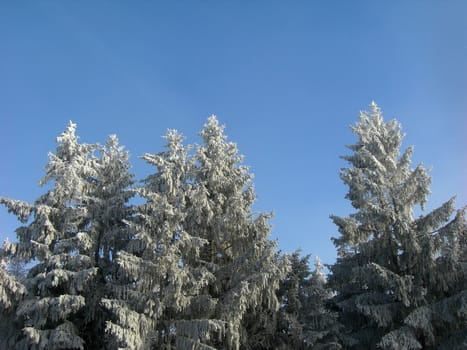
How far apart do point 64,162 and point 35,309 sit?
6.18m

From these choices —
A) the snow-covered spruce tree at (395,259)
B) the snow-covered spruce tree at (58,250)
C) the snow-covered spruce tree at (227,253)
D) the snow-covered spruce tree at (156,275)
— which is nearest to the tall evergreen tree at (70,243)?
the snow-covered spruce tree at (58,250)

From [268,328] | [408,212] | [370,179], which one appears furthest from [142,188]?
[408,212]

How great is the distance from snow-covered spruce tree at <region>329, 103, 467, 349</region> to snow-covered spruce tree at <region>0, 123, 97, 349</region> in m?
10.2

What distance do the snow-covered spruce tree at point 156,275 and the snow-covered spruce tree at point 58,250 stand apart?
5.10 feet

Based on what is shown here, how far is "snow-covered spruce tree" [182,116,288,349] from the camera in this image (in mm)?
15211

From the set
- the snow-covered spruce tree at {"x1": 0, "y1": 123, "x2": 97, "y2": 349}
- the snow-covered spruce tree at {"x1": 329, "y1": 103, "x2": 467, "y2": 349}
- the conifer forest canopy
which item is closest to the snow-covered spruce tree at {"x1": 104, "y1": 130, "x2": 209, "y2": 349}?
the conifer forest canopy

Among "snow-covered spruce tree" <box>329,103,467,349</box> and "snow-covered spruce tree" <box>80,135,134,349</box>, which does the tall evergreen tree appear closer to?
"snow-covered spruce tree" <box>80,135,134,349</box>

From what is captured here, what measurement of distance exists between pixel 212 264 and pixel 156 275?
2.27 m

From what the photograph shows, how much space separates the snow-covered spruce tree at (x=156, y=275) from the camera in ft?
47.4

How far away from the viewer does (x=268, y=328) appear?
17.3m

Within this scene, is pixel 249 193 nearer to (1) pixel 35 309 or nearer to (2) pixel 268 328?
(2) pixel 268 328

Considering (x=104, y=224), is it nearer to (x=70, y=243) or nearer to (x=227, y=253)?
(x=70, y=243)

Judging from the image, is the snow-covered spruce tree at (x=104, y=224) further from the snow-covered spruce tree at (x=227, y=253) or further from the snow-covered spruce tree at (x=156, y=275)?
the snow-covered spruce tree at (x=227, y=253)

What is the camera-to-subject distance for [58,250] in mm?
16859
